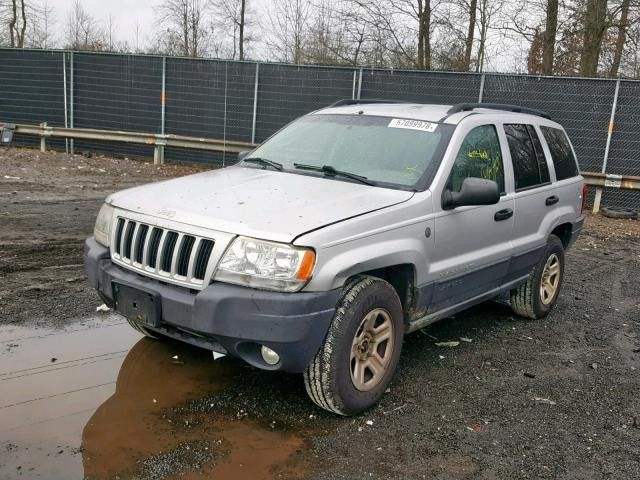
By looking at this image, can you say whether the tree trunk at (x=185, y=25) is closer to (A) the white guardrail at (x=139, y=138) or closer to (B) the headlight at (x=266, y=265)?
(A) the white guardrail at (x=139, y=138)

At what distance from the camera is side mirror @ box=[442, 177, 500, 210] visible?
4.09m

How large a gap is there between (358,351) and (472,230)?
1.38 metres

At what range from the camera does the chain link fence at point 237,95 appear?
1205 cm

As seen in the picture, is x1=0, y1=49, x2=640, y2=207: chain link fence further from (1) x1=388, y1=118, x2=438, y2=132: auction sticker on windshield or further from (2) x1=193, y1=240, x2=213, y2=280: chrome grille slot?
(2) x1=193, y1=240, x2=213, y2=280: chrome grille slot

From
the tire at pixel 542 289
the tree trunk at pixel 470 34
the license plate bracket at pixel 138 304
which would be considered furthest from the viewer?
the tree trunk at pixel 470 34

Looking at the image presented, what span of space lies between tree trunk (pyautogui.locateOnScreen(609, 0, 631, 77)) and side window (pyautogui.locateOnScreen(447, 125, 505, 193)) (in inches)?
561

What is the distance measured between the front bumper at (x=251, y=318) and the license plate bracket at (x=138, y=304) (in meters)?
0.03

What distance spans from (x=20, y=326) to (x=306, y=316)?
2.66 metres

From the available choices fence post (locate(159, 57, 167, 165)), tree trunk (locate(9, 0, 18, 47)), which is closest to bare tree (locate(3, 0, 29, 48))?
tree trunk (locate(9, 0, 18, 47))

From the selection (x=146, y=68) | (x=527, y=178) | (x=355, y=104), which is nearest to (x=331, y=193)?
(x=355, y=104)

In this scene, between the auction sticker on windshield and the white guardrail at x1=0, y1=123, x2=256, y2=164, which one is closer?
the auction sticker on windshield

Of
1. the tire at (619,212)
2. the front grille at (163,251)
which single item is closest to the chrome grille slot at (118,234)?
the front grille at (163,251)

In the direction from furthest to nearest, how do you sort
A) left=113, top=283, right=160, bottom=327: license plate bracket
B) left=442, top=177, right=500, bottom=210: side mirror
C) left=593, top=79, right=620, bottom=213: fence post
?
left=593, top=79, right=620, bottom=213: fence post → left=442, top=177, right=500, bottom=210: side mirror → left=113, top=283, right=160, bottom=327: license plate bracket

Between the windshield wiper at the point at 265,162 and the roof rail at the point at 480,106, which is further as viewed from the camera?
the roof rail at the point at 480,106
